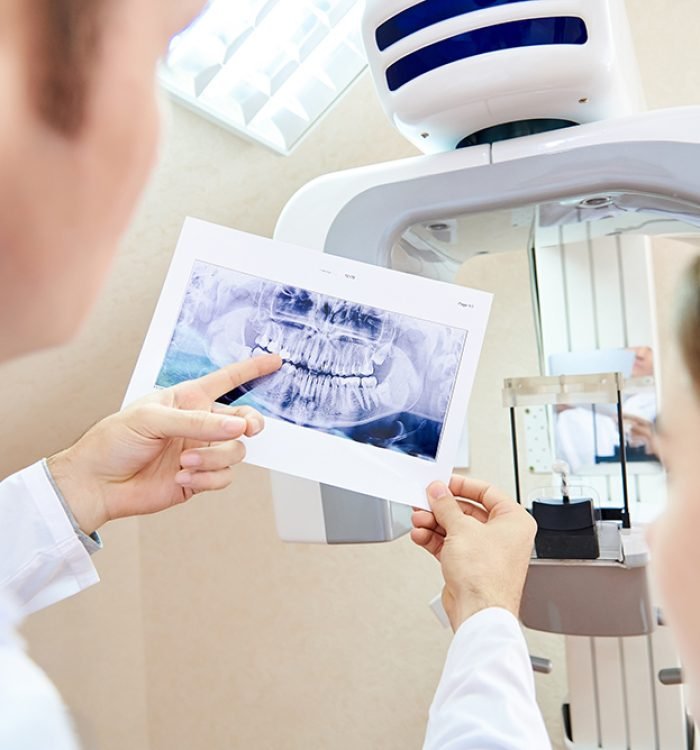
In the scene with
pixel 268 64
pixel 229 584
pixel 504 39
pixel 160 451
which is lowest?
pixel 229 584

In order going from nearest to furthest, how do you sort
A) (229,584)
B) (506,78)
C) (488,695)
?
(488,695)
(506,78)
(229,584)

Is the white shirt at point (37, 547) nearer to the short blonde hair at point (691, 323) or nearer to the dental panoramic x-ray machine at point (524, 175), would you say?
the dental panoramic x-ray machine at point (524, 175)

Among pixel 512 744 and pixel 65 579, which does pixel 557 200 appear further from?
pixel 65 579

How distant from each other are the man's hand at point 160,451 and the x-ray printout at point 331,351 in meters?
0.02

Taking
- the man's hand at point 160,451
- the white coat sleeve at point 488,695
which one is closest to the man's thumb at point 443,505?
the white coat sleeve at point 488,695

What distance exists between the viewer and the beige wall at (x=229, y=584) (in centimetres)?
174

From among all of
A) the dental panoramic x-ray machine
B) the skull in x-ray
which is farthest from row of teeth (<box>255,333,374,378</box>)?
the dental panoramic x-ray machine

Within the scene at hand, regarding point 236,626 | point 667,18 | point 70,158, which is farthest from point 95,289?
point 236,626

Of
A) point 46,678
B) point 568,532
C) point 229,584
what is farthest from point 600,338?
point 46,678

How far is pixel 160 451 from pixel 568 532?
528mm

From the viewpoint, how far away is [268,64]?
1514mm

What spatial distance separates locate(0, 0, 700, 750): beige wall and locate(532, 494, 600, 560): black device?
66 cm

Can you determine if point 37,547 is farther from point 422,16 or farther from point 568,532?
point 422,16

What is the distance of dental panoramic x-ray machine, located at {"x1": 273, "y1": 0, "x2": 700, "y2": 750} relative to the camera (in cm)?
84
